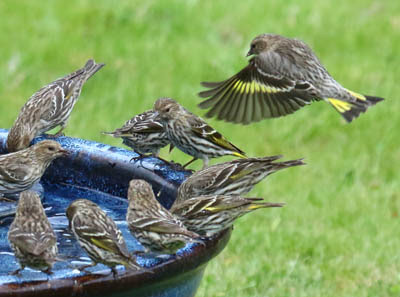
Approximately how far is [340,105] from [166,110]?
126cm

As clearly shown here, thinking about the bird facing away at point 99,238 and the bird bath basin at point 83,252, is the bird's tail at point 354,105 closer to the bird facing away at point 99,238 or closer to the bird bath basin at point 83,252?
the bird bath basin at point 83,252

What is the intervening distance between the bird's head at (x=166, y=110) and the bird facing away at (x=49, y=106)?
100 cm

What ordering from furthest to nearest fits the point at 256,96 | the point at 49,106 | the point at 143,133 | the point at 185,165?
1. the point at 49,106
2. the point at 256,96
3. the point at 143,133
4. the point at 185,165

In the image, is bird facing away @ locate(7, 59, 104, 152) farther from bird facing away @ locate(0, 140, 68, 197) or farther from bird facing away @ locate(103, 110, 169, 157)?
bird facing away @ locate(103, 110, 169, 157)

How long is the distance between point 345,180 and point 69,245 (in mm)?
4725

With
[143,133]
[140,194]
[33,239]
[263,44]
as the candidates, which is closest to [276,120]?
[263,44]

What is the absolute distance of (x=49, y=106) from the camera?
7.84 metres

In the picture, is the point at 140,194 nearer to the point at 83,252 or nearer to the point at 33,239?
the point at 83,252

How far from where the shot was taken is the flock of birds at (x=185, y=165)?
15.8ft

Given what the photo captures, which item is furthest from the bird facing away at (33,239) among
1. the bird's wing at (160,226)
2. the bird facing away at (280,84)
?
the bird facing away at (280,84)

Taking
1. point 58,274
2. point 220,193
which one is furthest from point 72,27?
point 58,274

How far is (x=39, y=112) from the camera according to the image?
771 centimetres

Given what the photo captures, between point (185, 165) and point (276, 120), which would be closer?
point (185, 165)

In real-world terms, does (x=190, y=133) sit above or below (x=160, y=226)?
above
